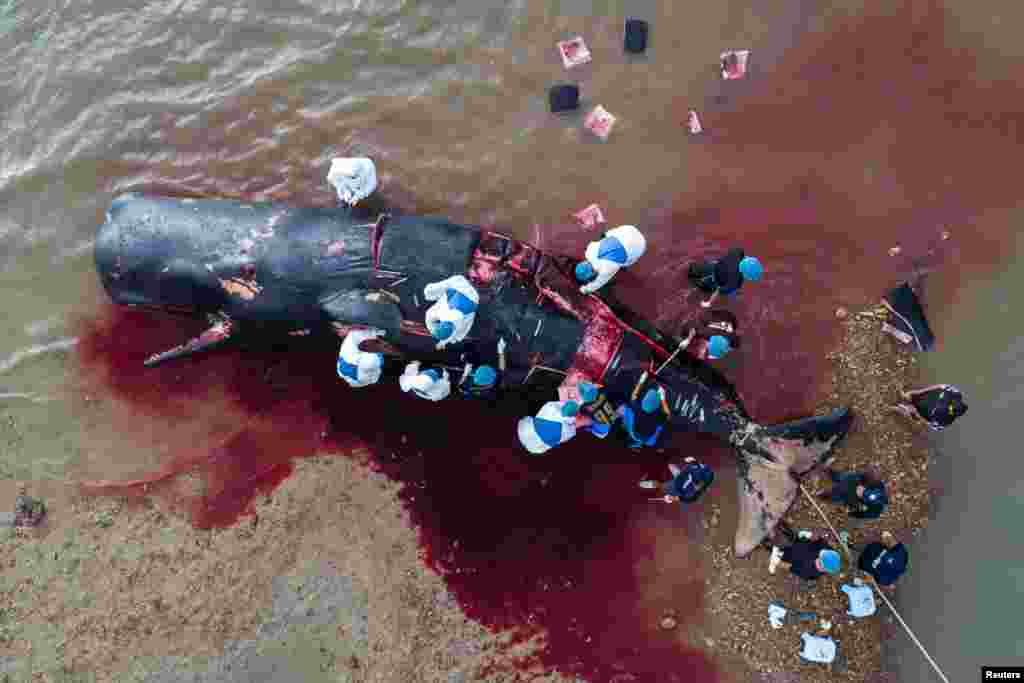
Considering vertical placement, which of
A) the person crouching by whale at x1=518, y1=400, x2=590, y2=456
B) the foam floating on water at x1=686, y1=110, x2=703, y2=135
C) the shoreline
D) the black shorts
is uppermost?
the foam floating on water at x1=686, y1=110, x2=703, y2=135

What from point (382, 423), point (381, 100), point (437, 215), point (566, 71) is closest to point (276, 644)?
point (382, 423)

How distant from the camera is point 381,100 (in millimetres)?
8867

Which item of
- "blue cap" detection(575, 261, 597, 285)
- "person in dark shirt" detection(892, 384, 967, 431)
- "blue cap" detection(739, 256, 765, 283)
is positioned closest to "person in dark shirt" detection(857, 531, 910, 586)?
"person in dark shirt" detection(892, 384, 967, 431)

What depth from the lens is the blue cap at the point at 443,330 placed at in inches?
259

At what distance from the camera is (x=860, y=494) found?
7430mm

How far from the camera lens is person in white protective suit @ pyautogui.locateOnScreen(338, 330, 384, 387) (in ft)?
22.8

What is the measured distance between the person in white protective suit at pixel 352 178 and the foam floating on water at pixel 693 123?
155 inches

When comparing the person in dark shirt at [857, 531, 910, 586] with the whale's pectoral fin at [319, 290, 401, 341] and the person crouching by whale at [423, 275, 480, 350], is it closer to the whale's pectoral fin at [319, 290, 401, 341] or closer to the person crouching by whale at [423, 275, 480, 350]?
the person crouching by whale at [423, 275, 480, 350]

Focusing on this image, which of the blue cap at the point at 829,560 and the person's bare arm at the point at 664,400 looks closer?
the blue cap at the point at 829,560

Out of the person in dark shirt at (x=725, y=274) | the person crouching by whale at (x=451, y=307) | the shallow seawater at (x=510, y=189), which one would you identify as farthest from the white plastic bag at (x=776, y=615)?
the person crouching by whale at (x=451, y=307)

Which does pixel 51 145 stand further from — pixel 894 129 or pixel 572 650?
pixel 894 129

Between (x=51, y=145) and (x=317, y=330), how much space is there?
4969 mm

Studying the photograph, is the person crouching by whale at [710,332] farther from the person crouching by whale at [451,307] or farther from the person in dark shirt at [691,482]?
the person crouching by whale at [451,307]

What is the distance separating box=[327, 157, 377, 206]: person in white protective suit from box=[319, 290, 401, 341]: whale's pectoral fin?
1.31 m
